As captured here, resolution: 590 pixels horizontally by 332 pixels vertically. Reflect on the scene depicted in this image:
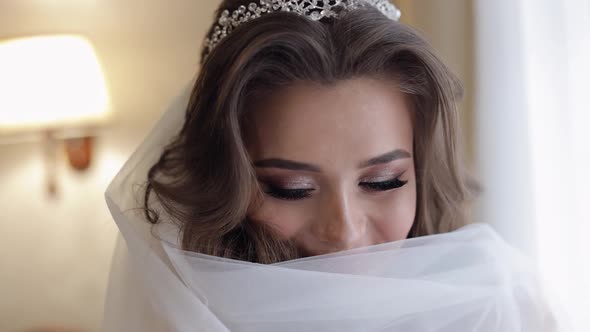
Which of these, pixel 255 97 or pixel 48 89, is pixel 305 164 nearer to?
pixel 255 97

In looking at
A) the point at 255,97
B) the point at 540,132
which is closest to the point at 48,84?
the point at 255,97

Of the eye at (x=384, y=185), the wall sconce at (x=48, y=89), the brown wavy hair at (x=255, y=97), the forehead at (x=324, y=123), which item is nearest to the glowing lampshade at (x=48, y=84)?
the wall sconce at (x=48, y=89)

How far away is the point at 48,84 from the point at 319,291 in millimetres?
822

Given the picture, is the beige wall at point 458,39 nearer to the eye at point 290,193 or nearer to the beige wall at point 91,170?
the beige wall at point 91,170

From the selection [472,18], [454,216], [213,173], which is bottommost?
[454,216]

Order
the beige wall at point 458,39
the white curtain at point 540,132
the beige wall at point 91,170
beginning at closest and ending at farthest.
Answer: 1. the white curtain at point 540,132
2. the beige wall at point 458,39
3. the beige wall at point 91,170

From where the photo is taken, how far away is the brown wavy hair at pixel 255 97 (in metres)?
0.73

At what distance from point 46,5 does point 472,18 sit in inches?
35.0

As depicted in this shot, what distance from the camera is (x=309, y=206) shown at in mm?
742

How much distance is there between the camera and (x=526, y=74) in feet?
3.32

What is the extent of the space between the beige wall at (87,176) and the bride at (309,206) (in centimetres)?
60

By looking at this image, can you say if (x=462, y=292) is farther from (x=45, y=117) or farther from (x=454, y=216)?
(x=45, y=117)

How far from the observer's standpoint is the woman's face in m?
0.72

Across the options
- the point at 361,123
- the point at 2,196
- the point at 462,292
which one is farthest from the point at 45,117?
the point at 462,292
